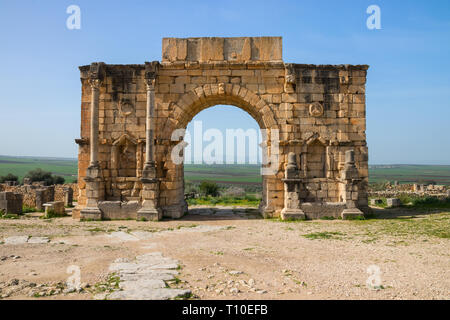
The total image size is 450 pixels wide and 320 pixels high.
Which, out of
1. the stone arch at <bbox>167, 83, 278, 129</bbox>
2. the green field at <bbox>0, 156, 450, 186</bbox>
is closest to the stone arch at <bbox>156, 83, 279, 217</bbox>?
the stone arch at <bbox>167, 83, 278, 129</bbox>

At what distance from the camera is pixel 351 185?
448 inches

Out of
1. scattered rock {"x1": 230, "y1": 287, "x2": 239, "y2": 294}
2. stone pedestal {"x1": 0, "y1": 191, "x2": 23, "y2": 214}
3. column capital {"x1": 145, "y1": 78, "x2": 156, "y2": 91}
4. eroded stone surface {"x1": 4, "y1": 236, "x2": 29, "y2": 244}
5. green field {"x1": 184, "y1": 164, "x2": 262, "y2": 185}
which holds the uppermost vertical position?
column capital {"x1": 145, "y1": 78, "x2": 156, "y2": 91}

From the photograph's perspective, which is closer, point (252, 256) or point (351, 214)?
point (252, 256)

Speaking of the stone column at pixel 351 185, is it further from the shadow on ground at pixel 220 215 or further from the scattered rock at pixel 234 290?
the scattered rock at pixel 234 290

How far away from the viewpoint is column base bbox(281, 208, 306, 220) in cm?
1116

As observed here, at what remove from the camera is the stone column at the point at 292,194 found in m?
11.2

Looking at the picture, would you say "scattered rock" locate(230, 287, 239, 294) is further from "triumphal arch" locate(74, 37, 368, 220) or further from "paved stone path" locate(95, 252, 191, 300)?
"triumphal arch" locate(74, 37, 368, 220)

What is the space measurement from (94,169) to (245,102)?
5813mm

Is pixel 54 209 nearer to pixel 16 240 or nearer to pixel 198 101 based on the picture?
pixel 16 240

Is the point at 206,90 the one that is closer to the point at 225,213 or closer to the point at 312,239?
the point at 225,213

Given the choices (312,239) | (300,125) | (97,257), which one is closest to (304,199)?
(300,125)

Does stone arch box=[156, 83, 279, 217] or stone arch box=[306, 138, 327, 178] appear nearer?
stone arch box=[156, 83, 279, 217]

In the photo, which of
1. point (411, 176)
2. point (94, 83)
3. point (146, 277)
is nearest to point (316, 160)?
point (94, 83)
